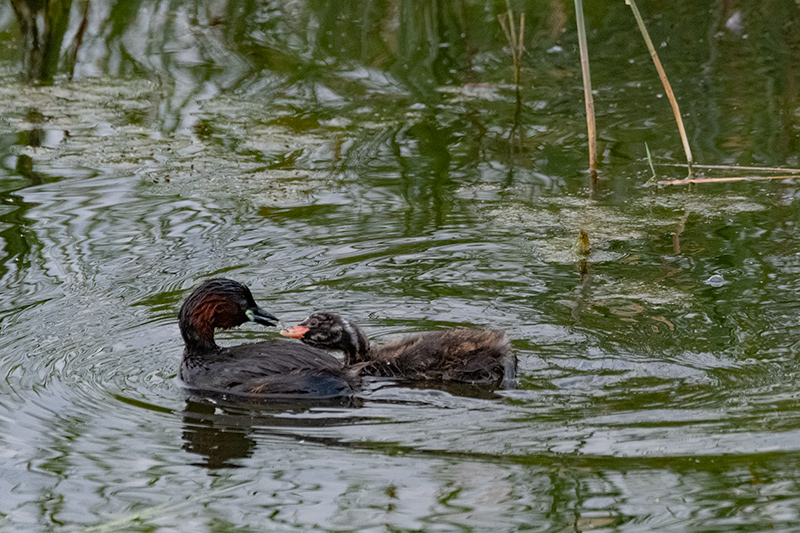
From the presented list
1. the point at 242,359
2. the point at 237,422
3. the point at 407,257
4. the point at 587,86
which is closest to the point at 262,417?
the point at 237,422

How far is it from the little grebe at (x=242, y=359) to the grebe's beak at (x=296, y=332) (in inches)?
1.6

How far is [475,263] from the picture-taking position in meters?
6.25

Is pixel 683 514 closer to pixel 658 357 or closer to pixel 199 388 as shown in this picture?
pixel 658 357

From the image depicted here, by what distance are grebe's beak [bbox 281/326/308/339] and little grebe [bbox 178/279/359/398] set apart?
0.04 meters

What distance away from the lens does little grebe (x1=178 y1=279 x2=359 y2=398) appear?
16.7 feet

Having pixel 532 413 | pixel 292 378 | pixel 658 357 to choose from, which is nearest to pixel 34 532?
pixel 292 378

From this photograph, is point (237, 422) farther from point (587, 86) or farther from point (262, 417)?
point (587, 86)

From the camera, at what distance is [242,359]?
5.20 m

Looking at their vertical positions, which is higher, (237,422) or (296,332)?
(296,332)

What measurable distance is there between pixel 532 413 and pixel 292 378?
1.12 m

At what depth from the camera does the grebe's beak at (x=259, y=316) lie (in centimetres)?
541

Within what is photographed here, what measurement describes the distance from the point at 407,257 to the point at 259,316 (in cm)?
119

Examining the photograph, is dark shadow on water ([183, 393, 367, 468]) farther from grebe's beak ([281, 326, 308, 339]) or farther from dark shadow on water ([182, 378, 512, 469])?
grebe's beak ([281, 326, 308, 339])

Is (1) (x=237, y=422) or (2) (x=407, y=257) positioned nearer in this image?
(1) (x=237, y=422)
